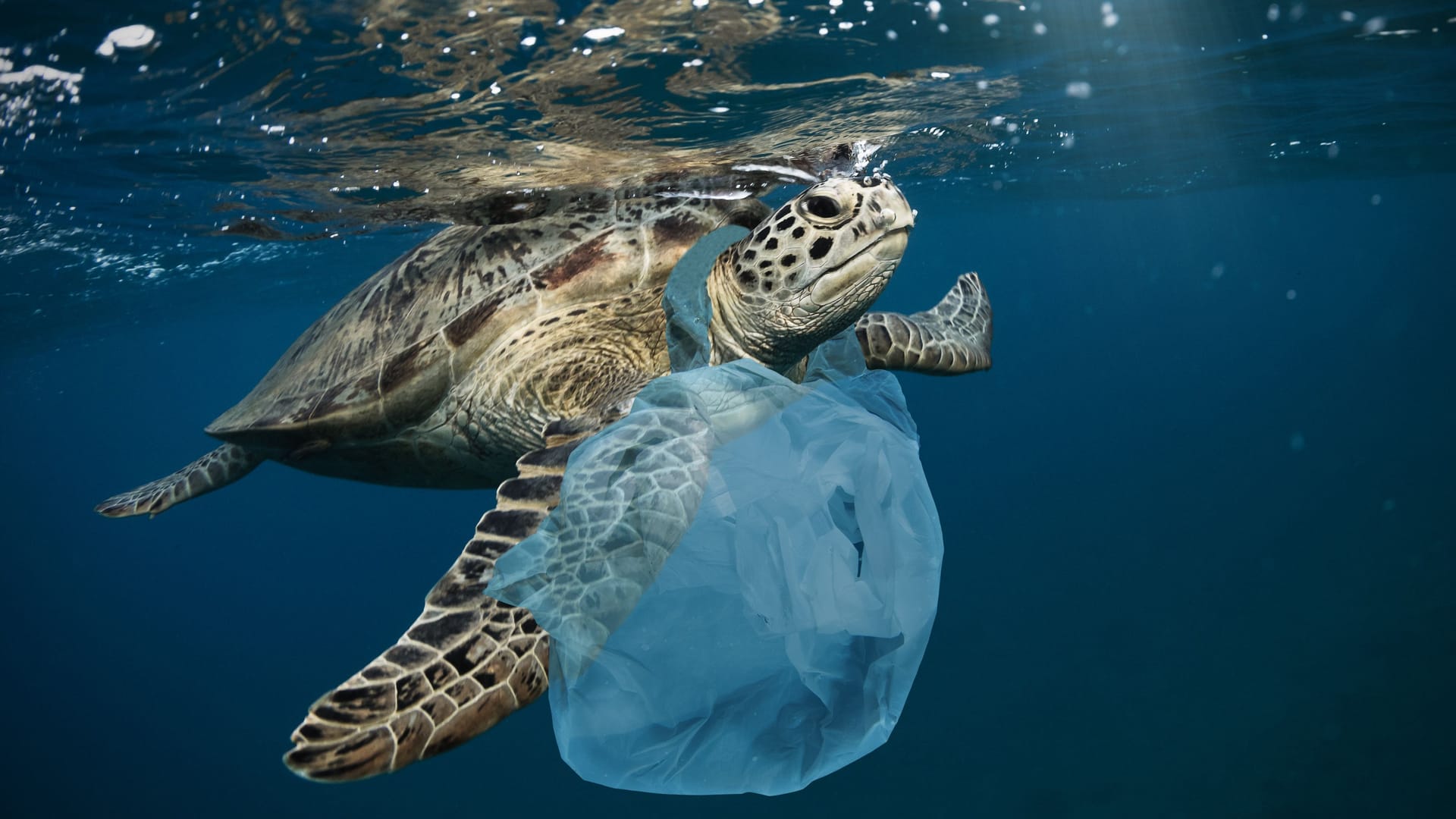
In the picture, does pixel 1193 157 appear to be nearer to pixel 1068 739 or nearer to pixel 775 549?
pixel 1068 739

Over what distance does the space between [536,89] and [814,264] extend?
267cm

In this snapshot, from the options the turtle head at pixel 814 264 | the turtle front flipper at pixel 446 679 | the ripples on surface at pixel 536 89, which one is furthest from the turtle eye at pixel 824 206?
the ripples on surface at pixel 536 89

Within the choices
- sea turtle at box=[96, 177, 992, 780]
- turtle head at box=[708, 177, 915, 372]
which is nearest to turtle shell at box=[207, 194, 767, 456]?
sea turtle at box=[96, 177, 992, 780]

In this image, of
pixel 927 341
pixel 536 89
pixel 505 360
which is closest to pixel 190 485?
pixel 505 360

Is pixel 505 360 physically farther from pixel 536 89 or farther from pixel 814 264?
pixel 536 89

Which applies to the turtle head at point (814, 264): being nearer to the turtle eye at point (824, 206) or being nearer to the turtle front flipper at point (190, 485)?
the turtle eye at point (824, 206)

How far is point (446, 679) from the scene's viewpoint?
1899 mm

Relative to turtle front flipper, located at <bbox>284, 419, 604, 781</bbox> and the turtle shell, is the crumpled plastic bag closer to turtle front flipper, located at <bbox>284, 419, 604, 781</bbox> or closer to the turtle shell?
turtle front flipper, located at <bbox>284, 419, 604, 781</bbox>

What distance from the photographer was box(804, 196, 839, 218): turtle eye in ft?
8.27

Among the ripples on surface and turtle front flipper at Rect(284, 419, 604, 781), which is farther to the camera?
the ripples on surface

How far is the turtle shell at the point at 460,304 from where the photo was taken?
3.47 m

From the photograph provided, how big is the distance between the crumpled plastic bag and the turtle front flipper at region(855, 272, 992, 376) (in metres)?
2.40

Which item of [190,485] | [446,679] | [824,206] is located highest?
[824,206]

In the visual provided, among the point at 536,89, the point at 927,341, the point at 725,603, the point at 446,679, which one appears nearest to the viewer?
the point at 725,603
